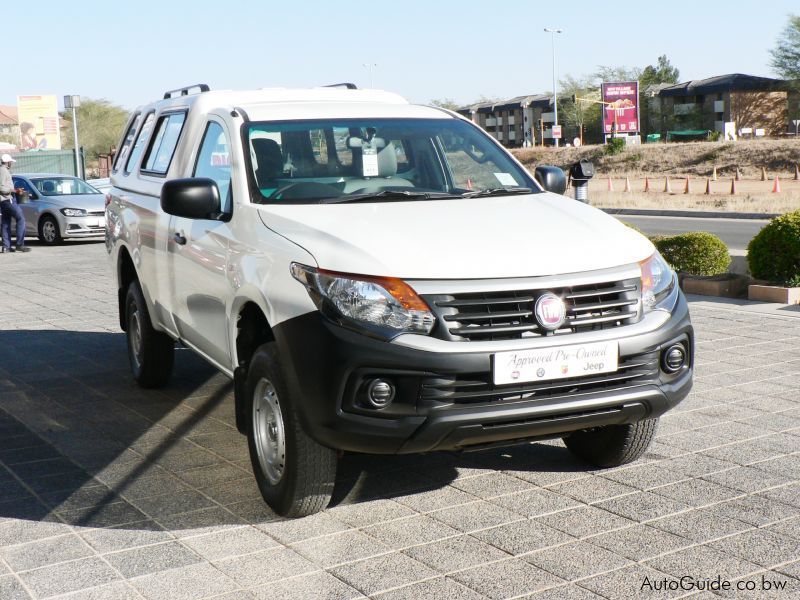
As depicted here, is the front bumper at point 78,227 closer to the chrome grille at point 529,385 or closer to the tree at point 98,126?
the chrome grille at point 529,385

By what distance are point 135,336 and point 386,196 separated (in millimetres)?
3073

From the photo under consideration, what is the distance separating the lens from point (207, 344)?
18.4 ft

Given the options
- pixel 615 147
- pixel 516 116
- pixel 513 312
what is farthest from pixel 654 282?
pixel 516 116

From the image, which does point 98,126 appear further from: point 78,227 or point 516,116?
point 78,227

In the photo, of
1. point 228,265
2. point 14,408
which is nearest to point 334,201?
→ point 228,265

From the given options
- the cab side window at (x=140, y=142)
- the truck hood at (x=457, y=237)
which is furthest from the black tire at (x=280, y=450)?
the cab side window at (x=140, y=142)

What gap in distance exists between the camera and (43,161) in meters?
43.0

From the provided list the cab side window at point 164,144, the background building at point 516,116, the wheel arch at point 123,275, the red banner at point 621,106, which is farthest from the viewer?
the background building at point 516,116

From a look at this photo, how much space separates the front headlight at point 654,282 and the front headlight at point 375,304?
1.01 m

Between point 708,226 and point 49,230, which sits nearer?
point 49,230

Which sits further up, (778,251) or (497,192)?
(497,192)

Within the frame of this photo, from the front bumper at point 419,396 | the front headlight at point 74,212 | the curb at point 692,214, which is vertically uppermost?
the front headlight at point 74,212

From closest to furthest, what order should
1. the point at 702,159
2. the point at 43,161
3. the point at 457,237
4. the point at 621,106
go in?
the point at 457,237 < the point at 43,161 < the point at 702,159 < the point at 621,106

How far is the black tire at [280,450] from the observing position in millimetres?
4387
